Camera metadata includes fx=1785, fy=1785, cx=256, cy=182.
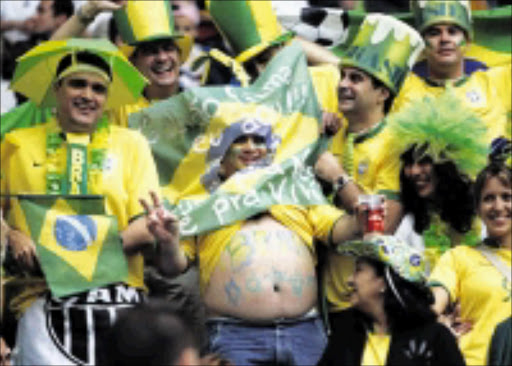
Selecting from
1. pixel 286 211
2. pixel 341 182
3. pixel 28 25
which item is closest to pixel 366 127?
pixel 341 182

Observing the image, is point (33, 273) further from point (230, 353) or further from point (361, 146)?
point (361, 146)

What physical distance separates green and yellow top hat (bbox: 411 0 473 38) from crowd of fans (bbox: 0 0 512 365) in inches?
7.6

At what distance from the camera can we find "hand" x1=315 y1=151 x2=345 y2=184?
29.7ft

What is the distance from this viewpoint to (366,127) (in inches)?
367

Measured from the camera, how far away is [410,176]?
8.95 m

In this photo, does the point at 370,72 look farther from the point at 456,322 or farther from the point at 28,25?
the point at 28,25

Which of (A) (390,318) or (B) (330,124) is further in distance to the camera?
(B) (330,124)

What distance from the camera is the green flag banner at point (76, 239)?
8.00m

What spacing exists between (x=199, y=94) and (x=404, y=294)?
6.15 ft

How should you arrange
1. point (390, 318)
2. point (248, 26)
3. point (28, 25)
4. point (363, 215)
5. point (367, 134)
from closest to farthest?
point (390, 318), point (363, 215), point (367, 134), point (248, 26), point (28, 25)

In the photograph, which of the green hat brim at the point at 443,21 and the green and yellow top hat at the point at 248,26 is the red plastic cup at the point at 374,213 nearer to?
the green and yellow top hat at the point at 248,26

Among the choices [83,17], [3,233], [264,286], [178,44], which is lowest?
[264,286]

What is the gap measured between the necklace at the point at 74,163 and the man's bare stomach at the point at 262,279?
0.76m

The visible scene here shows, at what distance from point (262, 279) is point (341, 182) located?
787 millimetres
